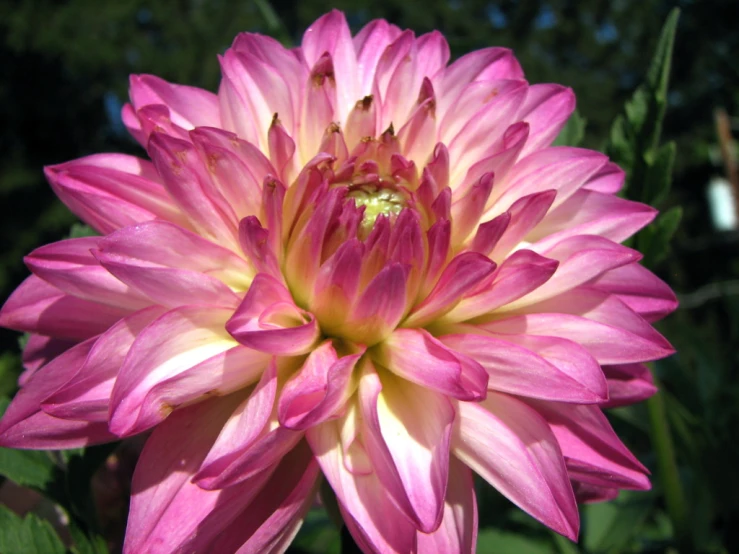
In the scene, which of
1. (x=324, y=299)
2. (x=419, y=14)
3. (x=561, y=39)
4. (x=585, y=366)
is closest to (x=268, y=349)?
(x=324, y=299)

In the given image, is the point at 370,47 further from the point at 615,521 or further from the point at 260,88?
the point at 615,521

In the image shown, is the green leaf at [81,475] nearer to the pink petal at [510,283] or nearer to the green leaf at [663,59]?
the pink petal at [510,283]

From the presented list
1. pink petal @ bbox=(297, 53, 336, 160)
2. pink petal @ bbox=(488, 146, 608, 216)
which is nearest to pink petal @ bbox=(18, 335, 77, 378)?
pink petal @ bbox=(297, 53, 336, 160)

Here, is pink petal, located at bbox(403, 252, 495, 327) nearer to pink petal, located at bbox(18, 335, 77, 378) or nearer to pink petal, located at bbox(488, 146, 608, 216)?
pink petal, located at bbox(488, 146, 608, 216)

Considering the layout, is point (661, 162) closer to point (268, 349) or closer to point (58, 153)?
point (268, 349)

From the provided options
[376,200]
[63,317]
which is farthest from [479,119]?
[63,317]

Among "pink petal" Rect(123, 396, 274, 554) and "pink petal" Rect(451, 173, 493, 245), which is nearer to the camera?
"pink petal" Rect(123, 396, 274, 554)

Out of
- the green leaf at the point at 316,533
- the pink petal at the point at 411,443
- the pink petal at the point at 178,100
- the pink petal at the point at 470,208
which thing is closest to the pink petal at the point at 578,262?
the pink petal at the point at 470,208
